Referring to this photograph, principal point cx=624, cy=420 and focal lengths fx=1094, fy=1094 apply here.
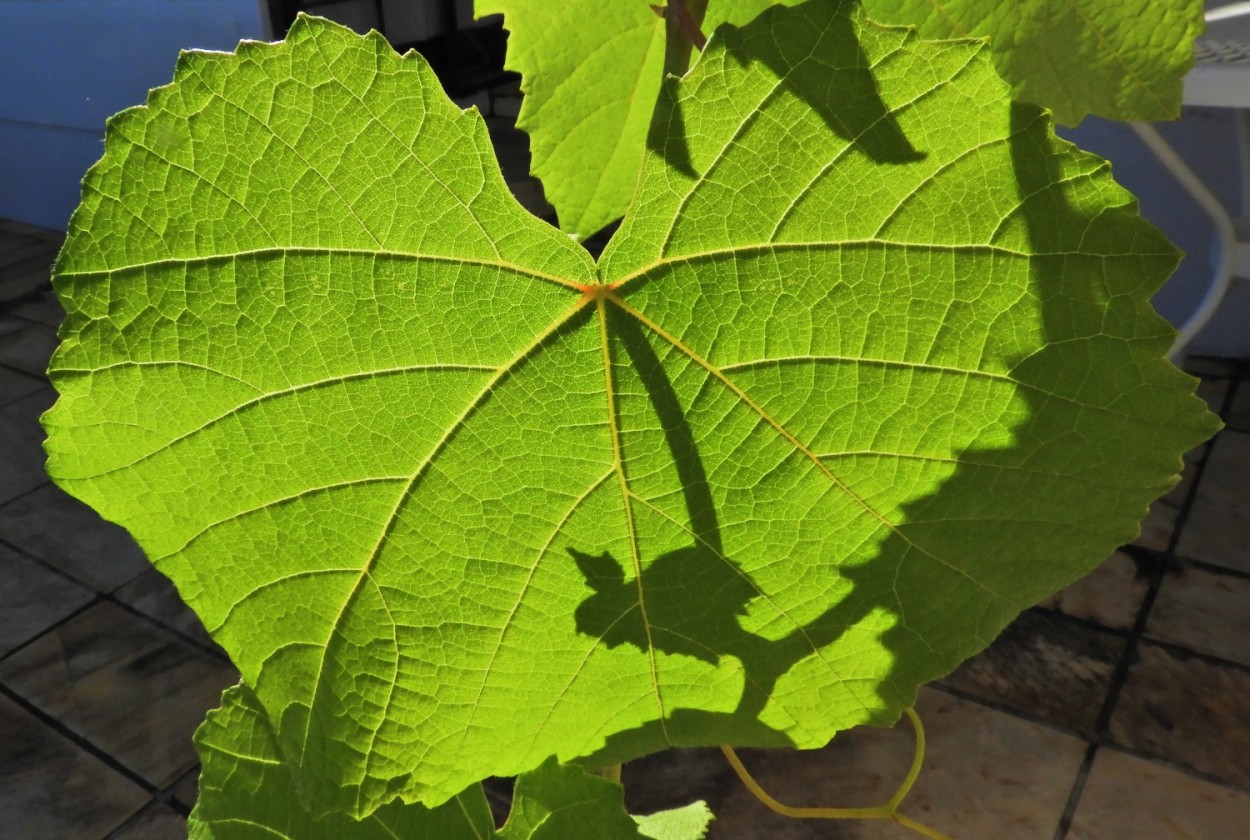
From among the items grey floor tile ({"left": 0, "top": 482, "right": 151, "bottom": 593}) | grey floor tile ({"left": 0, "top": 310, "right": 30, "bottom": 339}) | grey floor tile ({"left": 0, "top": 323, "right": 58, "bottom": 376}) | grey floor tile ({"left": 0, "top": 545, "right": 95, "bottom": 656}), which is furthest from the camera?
grey floor tile ({"left": 0, "top": 310, "right": 30, "bottom": 339})

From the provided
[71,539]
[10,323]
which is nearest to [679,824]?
[71,539]

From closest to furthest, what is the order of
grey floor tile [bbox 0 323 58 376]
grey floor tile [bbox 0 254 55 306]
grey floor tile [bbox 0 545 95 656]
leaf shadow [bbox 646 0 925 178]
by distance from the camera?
leaf shadow [bbox 646 0 925 178]
grey floor tile [bbox 0 545 95 656]
grey floor tile [bbox 0 323 58 376]
grey floor tile [bbox 0 254 55 306]

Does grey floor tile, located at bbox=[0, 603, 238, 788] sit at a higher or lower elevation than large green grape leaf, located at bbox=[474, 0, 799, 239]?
lower

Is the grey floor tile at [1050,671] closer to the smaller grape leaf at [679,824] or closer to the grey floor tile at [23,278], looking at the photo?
the smaller grape leaf at [679,824]

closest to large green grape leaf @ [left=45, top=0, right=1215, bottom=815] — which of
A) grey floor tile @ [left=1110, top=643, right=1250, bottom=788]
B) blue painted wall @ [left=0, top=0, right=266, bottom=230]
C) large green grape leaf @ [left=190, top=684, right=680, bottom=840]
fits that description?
large green grape leaf @ [left=190, top=684, right=680, bottom=840]

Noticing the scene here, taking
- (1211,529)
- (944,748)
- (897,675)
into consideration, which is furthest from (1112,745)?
(897,675)

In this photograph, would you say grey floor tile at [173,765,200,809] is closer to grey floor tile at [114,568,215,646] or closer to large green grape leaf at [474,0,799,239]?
grey floor tile at [114,568,215,646]

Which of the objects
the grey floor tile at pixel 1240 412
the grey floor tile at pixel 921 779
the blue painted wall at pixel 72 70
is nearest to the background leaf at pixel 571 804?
the grey floor tile at pixel 921 779
